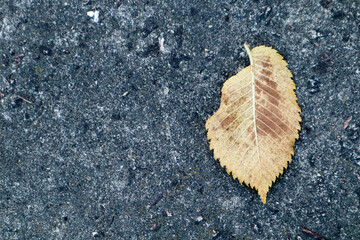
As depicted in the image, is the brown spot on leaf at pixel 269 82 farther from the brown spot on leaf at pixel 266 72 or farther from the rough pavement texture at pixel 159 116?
the rough pavement texture at pixel 159 116

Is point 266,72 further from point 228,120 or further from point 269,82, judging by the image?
point 228,120

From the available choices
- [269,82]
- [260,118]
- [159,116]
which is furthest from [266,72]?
[159,116]

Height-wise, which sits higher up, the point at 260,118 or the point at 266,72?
the point at 266,72

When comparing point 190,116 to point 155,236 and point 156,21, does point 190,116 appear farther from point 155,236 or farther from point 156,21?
point 155,236

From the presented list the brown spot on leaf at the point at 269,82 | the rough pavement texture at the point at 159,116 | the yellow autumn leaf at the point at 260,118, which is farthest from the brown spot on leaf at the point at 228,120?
the brown spot on leaf at the point at 269,82

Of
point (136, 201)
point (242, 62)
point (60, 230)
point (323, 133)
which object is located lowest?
point (60, 230)

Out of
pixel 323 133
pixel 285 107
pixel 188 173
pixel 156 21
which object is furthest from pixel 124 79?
pixel 323 133
